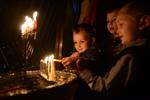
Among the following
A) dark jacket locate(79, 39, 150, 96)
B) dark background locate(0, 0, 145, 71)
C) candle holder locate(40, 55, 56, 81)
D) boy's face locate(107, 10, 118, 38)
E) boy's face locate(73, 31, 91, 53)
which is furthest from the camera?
dark background locate(0, 0, 145, 71)

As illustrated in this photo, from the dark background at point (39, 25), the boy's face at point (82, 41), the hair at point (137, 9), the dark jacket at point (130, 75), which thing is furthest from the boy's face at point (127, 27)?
the dark background at point (39, 25)

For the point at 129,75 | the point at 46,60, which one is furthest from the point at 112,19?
the point at 129,75

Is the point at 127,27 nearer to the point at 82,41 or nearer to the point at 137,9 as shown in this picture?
the point at 137,9

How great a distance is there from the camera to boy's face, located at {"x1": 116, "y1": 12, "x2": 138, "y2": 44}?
2688 millimetres

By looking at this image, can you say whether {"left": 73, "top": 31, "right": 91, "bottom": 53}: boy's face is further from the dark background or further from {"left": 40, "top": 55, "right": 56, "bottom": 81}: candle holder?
the dark background

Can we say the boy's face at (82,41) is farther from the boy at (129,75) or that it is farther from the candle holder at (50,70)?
the boy at (129,75)

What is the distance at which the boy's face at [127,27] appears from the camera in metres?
2.69

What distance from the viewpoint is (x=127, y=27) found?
8.84 ft

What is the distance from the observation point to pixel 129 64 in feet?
7.96

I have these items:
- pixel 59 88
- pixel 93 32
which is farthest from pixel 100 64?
pixel 59 88

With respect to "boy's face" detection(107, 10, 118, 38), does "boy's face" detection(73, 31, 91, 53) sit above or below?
below

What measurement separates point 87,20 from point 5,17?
2.35 m

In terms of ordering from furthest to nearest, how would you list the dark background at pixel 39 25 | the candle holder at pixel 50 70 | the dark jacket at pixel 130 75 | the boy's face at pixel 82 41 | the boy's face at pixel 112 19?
the dark background at pixel 39 25
the boy's face at pixel 82 41
the boy's face at pixel 112 19
the candle holder at pixel 50 70
the dark jacket at pixel 130 75

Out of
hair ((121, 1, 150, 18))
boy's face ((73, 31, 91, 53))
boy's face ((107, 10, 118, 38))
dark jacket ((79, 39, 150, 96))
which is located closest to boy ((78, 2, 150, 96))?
dark jacket ((79, 39, 150, 96))
